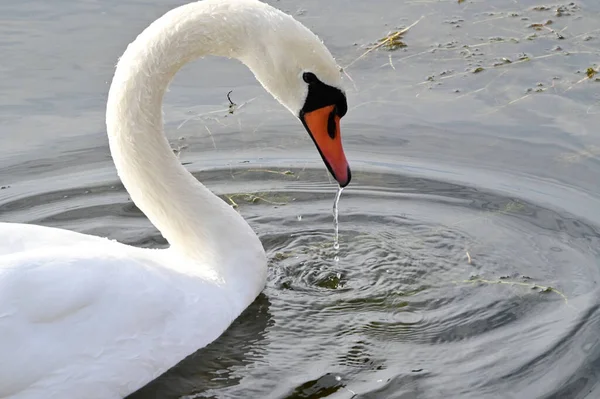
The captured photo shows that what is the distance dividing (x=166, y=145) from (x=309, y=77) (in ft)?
3.48

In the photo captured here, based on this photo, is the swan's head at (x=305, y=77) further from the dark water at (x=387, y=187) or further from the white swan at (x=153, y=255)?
the dark water at (x=387, y=187)

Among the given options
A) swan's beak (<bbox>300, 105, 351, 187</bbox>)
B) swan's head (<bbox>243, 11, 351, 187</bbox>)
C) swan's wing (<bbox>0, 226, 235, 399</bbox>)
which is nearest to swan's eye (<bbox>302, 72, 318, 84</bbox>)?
swan's head (<bbox>243, 11, 351, 187</bbox>)

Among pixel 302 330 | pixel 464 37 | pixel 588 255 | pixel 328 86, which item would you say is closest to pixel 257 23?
pixel 328 86

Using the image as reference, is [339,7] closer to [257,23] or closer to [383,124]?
[383,124]

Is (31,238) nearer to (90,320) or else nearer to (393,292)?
(90,320)

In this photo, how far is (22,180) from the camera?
8609mm

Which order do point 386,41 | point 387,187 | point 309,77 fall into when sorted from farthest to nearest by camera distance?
point 386,41, point 387,187, point 309,77

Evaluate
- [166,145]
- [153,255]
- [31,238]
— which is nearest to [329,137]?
[166,145]

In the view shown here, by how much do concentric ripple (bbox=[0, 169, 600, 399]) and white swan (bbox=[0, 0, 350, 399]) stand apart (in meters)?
0.29

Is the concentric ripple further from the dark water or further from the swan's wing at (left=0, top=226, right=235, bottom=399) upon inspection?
the swan's wing at (left=0, top=226, right=235, bottom=399)

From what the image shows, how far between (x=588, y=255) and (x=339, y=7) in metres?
4.64

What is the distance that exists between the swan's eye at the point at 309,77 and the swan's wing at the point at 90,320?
4.24ft

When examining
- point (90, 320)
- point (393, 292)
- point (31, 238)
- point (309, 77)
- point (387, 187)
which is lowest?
point (393, 292)

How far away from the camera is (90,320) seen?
5699mm
